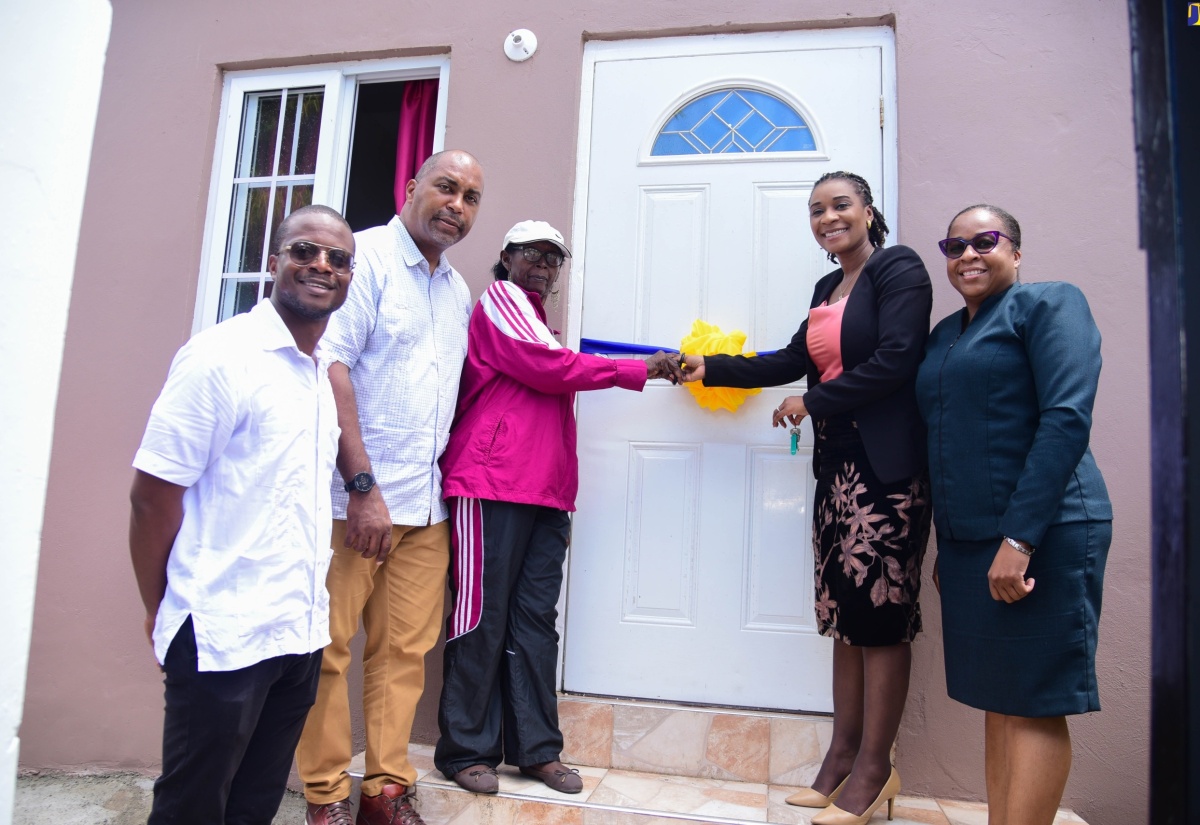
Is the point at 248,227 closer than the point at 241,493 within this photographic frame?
No

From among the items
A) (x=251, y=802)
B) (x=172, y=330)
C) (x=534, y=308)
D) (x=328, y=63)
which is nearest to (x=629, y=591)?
(x=534, y=308)

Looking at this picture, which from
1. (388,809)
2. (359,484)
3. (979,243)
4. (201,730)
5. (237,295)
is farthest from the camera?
(237,295)

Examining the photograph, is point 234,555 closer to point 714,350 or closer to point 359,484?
point 359,484

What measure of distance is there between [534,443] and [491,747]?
1.03 metres

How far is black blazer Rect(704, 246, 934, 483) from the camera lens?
2.52m

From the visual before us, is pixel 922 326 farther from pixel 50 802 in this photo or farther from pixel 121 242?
pixel 50 802

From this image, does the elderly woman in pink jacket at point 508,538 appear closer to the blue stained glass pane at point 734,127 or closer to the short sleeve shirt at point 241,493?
the short sleeve shirt at point 241,493

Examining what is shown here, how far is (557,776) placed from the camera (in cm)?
279

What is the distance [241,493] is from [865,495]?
1.75 meters

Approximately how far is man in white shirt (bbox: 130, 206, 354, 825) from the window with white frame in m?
2.14

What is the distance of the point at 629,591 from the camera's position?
3.33m

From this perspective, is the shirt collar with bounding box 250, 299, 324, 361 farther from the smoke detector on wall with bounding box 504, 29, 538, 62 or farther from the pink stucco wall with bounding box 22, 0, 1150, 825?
the smoke detector on wall with bounding box 504, 29, 538, 62

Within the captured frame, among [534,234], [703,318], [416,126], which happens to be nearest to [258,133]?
[416,126]

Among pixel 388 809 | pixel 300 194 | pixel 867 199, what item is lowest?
pixel 388 809
